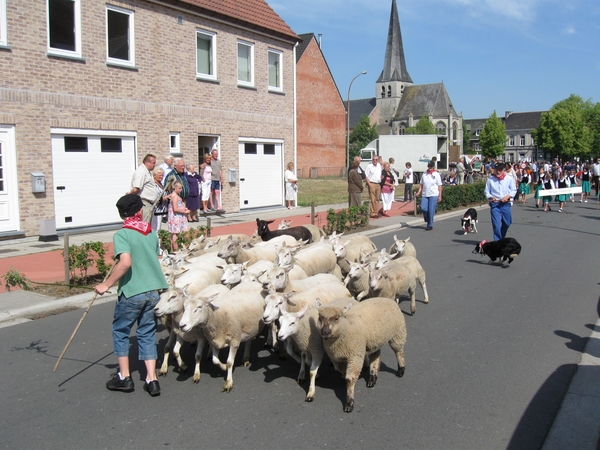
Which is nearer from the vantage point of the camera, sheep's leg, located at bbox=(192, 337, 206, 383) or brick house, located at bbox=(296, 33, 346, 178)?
sheep's leg, located at bbox=(192, 337, 206, 383)

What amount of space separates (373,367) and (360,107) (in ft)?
398

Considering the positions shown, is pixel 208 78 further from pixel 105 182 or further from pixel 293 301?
pixel 293 301

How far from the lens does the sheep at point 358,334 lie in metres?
5.40

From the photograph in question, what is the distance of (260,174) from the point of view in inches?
907

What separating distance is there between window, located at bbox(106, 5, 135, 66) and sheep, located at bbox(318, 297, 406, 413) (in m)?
13.8

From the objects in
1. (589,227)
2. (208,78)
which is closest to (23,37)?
(208,78)

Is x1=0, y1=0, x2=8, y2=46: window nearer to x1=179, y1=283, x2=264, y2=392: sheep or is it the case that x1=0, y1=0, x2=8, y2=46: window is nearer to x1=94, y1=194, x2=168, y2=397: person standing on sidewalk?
x1=94, y1=194, x2=168, y2=397: person standing on sidewalk

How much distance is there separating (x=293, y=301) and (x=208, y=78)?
15.4 meters

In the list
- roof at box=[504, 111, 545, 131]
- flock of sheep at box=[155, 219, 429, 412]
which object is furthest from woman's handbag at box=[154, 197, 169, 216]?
roof at box=[504, 111, 545, 131]

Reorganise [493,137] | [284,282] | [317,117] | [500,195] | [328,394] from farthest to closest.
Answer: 1. [493,137]
2. [317,117]
3. [500,195]
4. [284,282]
5. [328,394]

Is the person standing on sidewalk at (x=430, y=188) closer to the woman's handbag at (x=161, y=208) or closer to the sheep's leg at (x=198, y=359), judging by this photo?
the woman's handbag at (x=161, y=208)

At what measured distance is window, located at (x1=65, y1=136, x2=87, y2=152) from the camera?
16078 mm

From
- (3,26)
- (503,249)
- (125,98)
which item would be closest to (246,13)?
(125,98)

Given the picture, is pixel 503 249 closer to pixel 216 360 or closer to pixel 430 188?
pixel 430 188
